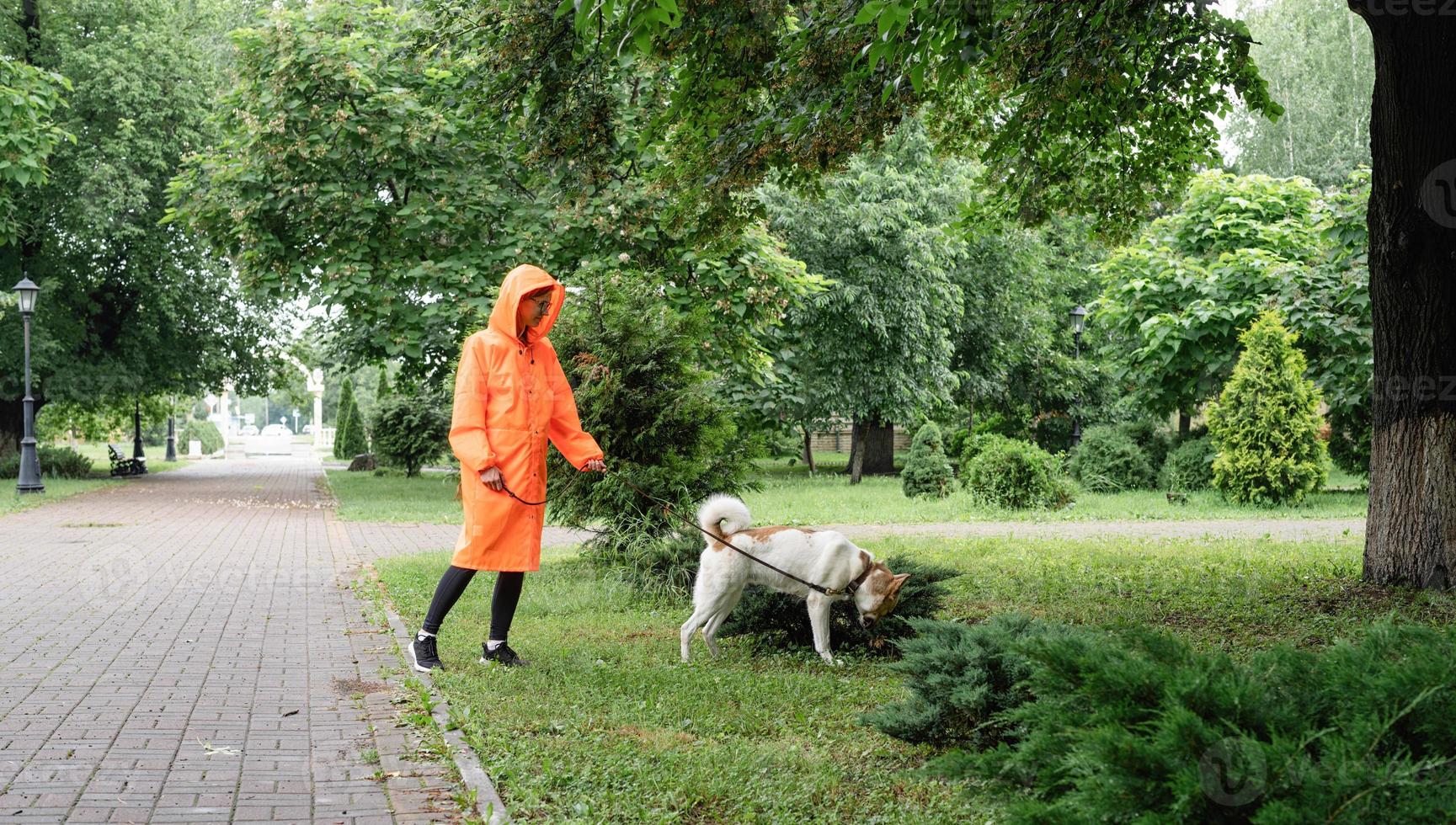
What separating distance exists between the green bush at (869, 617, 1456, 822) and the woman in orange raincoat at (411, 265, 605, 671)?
3.65 meters

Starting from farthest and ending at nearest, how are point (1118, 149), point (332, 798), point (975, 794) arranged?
1. point (1118, 149)
2. point (332, 798)
3. point (975, 794)

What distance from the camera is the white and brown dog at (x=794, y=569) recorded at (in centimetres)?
684

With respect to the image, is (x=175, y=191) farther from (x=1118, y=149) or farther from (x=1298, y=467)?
(x=1298, y=467)

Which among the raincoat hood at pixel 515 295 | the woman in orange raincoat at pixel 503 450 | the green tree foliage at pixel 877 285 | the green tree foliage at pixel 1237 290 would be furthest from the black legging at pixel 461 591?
the green tree foliage at pixel 877 285

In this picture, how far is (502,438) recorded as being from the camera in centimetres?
651

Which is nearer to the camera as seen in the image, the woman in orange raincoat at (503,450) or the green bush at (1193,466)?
the woman in orange raincoat at (503,450)

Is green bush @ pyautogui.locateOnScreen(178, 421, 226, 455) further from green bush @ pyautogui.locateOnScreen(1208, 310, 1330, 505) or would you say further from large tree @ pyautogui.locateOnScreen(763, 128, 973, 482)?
green bush @ pyautogui.locateOnScreen(1208, 310, 1330, 505)

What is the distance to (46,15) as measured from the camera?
2827 cm

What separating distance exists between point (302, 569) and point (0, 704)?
6.19m

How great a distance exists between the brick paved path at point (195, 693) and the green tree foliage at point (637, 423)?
2186 mm

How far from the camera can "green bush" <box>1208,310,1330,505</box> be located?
19.2 meters

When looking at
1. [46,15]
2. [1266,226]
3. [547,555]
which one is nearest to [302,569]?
[547,555]

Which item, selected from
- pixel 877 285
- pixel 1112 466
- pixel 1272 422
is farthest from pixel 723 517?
pixel 877 285

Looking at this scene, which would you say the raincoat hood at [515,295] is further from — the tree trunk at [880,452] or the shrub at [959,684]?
the tree trunk at [880,452]
